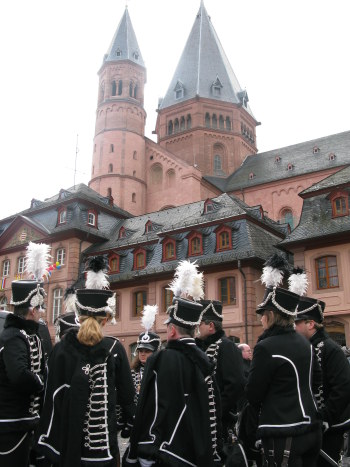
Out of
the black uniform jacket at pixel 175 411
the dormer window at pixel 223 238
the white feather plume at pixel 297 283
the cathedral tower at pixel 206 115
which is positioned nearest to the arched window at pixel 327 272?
the dormer window at pixel 223 238

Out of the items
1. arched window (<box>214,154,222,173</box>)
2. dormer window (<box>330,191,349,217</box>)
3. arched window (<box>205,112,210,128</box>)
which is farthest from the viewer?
arched window (<box>205,112,210,128</box>)

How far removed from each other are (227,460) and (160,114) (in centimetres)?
5225

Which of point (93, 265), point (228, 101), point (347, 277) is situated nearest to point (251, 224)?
point (347, 277)

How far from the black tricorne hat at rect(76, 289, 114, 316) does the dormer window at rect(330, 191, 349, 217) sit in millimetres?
19669

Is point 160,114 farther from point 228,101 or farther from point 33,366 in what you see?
point 33,366

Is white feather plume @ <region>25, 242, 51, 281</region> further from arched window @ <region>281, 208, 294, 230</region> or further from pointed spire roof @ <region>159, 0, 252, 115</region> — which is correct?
pointed spire roof @ <region>159, 0, 252, 115</region>

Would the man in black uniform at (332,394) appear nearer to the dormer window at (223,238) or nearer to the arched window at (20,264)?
the dormer window at (223,238)

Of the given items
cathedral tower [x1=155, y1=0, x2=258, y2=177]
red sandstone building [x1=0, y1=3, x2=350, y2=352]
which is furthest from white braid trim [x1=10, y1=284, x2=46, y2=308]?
cathedral tower [x1=155, y1=0, x2=258, y2=177]

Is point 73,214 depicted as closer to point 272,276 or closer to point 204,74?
point 272,276

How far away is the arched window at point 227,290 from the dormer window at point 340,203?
19.3ft

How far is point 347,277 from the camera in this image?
21688 mm

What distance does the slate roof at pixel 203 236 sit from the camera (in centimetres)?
2520

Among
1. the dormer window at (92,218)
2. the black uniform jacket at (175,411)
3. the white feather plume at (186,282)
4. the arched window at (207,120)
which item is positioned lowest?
the black uniform jacket at (175,411)

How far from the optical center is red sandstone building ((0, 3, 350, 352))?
23.7 m
